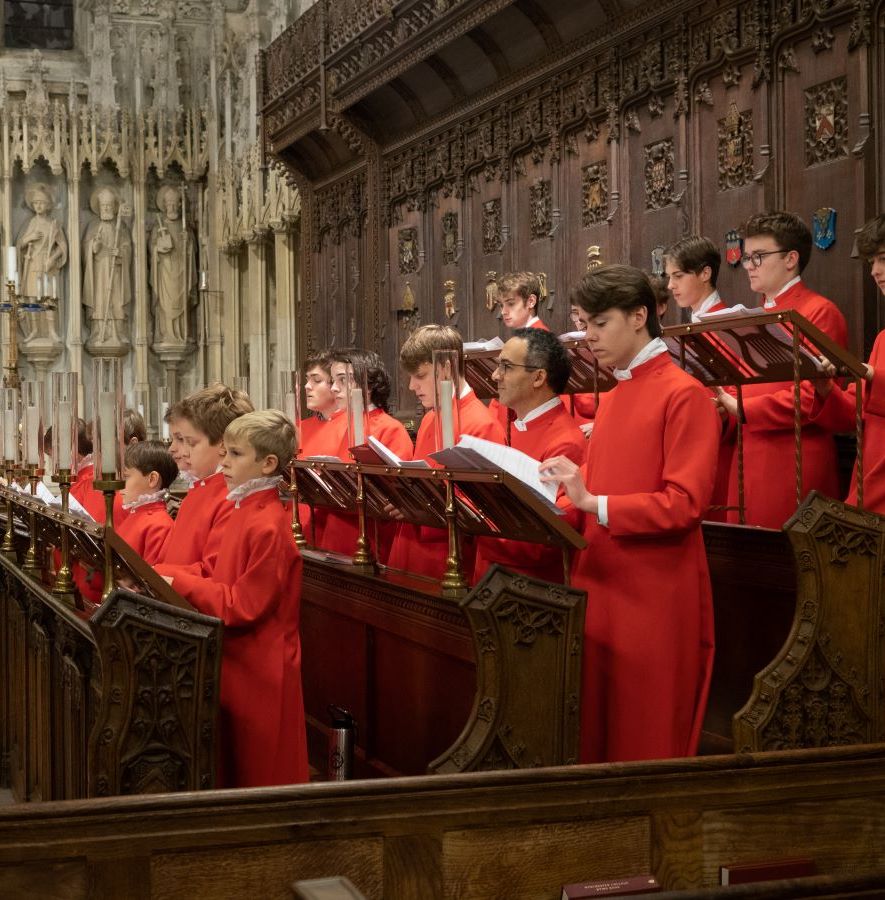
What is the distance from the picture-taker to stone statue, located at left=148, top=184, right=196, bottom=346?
600 inches

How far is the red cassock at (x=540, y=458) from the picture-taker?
12.4 ft

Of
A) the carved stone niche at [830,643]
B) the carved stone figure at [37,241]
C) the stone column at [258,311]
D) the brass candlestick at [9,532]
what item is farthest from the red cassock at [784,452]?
the carved stone figure at [37,241]

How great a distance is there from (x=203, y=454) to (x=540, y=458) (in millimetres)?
1013

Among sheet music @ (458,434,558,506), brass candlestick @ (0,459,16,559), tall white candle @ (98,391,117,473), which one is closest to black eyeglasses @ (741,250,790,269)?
sheet music @ (458,434,558,506)

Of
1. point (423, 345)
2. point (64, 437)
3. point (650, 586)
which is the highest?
point (423, 345)

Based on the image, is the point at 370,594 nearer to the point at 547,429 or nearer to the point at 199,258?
the point at 547,429

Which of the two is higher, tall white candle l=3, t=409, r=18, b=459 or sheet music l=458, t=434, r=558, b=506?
tall white candle l=3, t=409, r=18, b=459

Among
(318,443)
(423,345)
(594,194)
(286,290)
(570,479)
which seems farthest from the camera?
(286,290)

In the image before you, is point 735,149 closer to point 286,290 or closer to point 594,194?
point 594,194

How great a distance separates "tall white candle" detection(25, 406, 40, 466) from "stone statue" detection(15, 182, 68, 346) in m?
9.27

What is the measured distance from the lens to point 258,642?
3.60 m

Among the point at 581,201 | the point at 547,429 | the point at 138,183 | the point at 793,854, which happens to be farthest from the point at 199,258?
the point at 793,854

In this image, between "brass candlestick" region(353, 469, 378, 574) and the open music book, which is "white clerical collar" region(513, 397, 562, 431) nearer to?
the open music book


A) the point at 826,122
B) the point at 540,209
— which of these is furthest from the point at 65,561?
the point at 540,209
